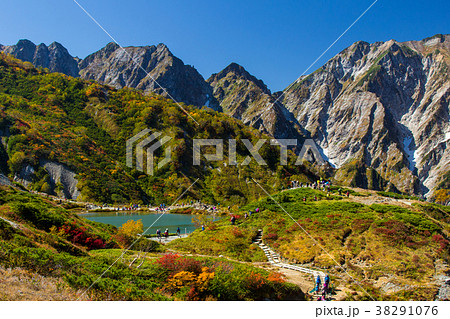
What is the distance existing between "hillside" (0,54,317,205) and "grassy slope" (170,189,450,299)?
49.4 metres

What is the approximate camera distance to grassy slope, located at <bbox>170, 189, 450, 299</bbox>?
18141 mm

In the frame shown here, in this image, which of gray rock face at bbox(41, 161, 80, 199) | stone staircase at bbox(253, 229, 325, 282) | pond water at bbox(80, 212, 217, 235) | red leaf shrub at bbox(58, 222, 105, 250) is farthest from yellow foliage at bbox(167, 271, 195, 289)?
gray rock face at bbox(41, 161, 80, 199)

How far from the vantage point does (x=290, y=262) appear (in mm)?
21172

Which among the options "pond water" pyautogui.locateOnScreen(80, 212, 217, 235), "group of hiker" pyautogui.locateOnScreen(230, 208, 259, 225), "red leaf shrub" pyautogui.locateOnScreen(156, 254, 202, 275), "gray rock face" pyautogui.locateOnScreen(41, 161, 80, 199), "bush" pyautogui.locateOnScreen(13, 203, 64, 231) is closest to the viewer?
"red leaf shrub" pyautogui.locateOnScreen(156, 254, 202, 275)

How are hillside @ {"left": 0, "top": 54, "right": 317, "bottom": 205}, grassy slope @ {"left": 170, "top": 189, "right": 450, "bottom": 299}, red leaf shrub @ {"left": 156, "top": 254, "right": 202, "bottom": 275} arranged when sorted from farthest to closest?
hillside @ {"left": 0, "top": 54, "right": 317, "bottom": 205} → grassy slope @ {"left": 170, "top": 189, "right": 450, "bottom": 299} → red leaf shrub @ {"left": 156, "top": 254, "right": 202, "bottom": 275}

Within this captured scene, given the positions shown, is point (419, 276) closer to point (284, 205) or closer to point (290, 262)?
point (290, 262)

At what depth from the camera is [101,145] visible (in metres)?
92.4

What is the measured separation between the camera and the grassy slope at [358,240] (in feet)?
59.5

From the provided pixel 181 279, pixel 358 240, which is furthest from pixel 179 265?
pixel 358 240

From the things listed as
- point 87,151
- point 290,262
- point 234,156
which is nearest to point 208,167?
point 234,156

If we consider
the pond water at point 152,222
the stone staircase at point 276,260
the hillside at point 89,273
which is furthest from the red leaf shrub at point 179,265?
the pond water at point 152,222

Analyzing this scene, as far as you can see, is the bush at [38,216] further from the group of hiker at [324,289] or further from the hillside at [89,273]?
the group of hiker at [324,289]

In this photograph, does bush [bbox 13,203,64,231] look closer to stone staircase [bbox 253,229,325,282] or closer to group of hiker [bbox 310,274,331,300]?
stone staircase [bbox 253,229,325,282]

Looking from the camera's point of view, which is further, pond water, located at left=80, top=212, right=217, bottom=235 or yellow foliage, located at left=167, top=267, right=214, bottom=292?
pond water, located at left=80, top=212, right=217, bottom=235
